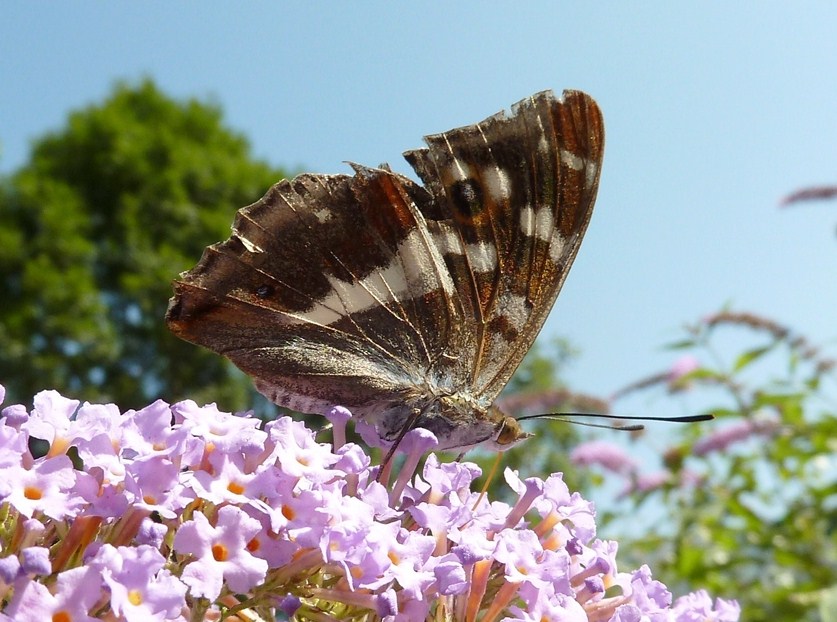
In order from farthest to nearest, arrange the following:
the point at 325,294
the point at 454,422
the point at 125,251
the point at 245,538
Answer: the point at 125,251 → the point at 325,294 → the point at 454,422 → the point at 245,538

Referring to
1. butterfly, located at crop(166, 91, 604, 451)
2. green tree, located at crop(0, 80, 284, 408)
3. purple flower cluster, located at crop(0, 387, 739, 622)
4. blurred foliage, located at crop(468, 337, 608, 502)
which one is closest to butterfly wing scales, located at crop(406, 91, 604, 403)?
butterfly, located at crop(166, 91, 604, 451)

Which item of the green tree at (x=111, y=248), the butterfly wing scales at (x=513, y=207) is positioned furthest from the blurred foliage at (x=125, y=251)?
the butterfly wing scales at (x=513, y=207)

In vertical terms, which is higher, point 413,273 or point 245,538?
point 413,273

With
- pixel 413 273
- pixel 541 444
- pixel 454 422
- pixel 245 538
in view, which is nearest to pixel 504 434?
pixel 454 422

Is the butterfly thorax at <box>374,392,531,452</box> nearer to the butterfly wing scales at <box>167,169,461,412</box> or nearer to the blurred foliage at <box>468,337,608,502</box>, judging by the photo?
the butterfly wing scales at <box>167,169,461,412</box>

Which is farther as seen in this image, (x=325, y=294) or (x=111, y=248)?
(x=111, y=248)

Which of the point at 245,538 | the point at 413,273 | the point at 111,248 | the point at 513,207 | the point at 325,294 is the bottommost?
the point at 245,538

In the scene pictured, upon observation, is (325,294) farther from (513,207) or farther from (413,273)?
(513,207)
